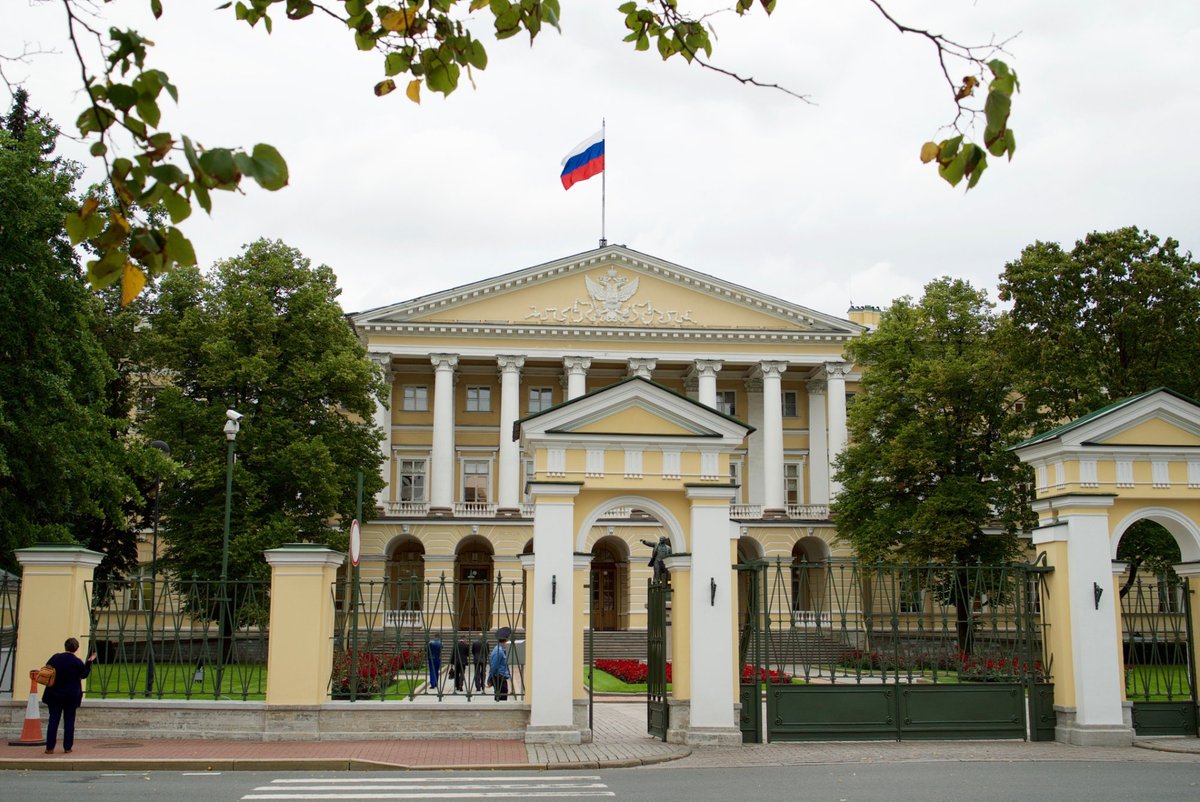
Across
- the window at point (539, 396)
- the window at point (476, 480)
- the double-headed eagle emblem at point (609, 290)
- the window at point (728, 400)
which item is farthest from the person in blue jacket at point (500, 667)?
the window at point (728, 400)

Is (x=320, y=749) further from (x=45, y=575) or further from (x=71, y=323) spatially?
(x=71, y=323)

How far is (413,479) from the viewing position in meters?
56.1

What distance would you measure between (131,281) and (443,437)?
4902 centimetres

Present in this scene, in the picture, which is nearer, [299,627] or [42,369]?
[299,627]

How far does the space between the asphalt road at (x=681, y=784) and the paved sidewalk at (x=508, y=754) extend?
1.06ft

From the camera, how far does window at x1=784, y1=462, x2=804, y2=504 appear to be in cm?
5775

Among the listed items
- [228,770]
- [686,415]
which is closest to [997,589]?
[686,415]

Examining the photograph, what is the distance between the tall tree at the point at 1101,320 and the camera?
32.7 meters

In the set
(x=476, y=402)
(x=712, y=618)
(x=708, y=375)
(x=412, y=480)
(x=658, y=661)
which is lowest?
(x=658, y=661)

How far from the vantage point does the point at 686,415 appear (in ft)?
59.1

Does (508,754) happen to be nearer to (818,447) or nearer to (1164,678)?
(1164,678)

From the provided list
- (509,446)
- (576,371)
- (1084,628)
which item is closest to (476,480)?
(509,446)

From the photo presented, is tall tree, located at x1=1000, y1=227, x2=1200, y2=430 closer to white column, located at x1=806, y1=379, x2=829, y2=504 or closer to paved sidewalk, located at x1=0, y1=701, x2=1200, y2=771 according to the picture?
paved sidewalk, located at x1=0, y1=701, x2=1200, y2=771

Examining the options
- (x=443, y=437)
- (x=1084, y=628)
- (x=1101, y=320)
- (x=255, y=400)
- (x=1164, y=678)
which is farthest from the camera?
(x=443, y=437)
